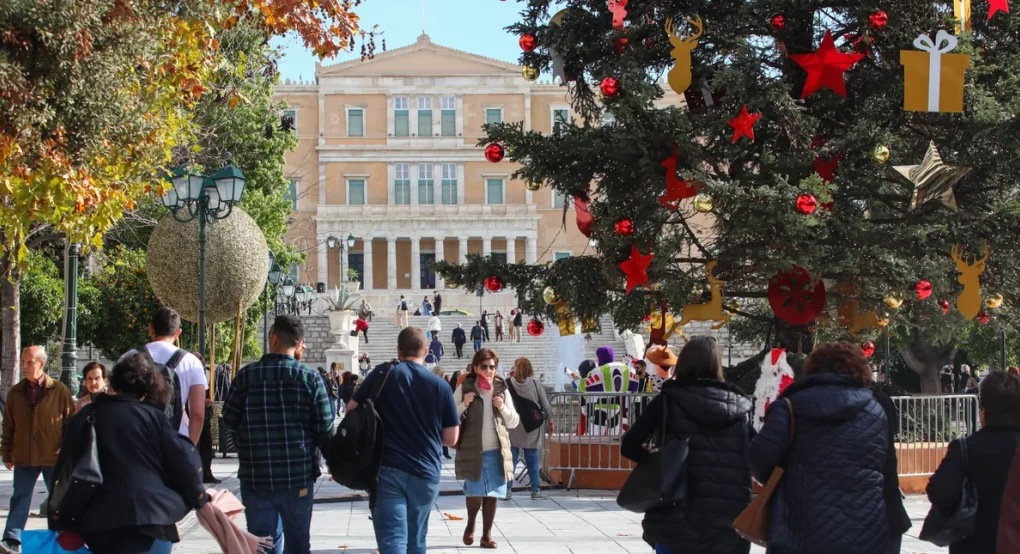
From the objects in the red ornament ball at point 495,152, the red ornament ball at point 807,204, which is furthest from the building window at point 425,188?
the red ornament ball at point 807,204

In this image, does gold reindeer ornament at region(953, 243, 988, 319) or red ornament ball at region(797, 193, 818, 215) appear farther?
gold reindeer ornament at region(953, 243, 988, 319)

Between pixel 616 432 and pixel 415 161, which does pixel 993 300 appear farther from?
pixel 415 161

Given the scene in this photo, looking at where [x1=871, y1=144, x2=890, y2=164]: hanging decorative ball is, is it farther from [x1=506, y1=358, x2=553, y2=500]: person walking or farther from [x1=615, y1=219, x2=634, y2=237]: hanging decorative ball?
[x1=506, y1=358, x2=553, y2=500]: person walking

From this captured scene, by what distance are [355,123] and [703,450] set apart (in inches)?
2259

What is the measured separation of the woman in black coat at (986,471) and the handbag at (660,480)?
3.24 ft

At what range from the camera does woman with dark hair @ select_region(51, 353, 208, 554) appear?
4730 millimetres

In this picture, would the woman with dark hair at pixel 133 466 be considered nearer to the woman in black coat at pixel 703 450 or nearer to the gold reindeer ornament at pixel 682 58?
the woman in black coat at pixel 703 450

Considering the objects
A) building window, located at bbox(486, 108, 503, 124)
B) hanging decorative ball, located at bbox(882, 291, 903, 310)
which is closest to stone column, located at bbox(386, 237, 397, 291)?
building window, located at bbox(486, 108, 503, 124)

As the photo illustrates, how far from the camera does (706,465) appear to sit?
498 centimetres

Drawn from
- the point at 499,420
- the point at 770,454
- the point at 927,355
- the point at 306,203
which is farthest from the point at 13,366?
the point at 306,203

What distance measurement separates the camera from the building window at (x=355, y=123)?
61.0 m

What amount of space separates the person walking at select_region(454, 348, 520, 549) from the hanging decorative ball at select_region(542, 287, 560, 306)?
223 cm

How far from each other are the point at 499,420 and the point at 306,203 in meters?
51.7

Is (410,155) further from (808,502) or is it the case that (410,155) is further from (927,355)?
(808,502)
